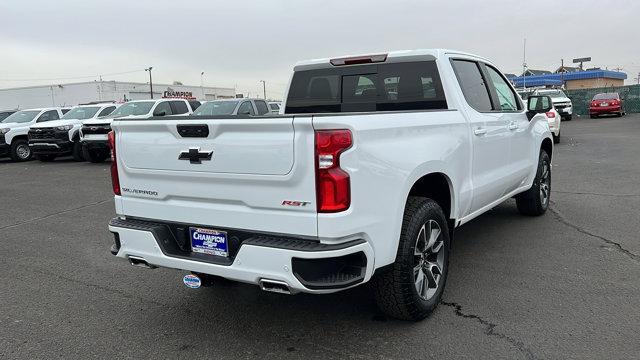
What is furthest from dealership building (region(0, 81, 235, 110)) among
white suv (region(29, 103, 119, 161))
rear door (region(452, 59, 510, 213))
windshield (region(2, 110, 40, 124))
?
rear door (region(452, 59, 510, 213))

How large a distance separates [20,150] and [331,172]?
18.2 meters

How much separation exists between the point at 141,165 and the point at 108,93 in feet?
216

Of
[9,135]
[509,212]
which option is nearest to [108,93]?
[9,135]

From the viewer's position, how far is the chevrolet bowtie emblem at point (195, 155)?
3.21 metres

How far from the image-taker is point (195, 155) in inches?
128

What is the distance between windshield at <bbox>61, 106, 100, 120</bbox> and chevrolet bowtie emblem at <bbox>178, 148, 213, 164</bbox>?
15.8 meters

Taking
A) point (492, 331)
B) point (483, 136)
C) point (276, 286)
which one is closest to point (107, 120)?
point (483, 136)

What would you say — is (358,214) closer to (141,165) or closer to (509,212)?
(141,165)

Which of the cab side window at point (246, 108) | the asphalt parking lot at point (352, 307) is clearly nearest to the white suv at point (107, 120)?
the cab side window at point (246, 108)

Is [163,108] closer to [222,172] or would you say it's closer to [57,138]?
[57,138]

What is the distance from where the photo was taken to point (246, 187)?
3104 millimetres

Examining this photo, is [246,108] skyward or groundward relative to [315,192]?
skyward

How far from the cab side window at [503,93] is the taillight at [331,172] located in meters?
2.98

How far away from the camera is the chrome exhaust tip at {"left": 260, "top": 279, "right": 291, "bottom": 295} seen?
2979 mm
